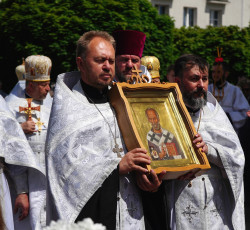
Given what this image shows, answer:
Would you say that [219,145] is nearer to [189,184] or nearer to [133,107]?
[189,184]

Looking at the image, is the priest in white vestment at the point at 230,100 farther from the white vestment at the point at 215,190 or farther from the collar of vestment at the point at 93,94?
the collar of vestment at the point at 93,94

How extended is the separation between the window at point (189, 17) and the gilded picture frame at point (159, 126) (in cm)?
2585

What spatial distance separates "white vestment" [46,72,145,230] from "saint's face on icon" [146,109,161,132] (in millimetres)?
242

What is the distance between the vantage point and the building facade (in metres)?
28.5

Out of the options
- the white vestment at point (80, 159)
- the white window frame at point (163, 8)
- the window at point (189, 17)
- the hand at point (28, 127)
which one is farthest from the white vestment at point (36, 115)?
the window at point (189, 17)

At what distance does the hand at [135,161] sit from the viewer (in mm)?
3438

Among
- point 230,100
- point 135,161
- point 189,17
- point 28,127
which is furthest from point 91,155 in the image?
point 189,17

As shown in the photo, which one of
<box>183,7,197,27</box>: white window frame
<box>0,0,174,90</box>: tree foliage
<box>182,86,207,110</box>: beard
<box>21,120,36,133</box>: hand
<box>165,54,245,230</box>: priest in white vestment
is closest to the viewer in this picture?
<box>165,54,245,230</box>: priest in white vestment

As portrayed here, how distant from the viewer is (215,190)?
442 centimetres

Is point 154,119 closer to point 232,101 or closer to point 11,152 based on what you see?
point 11,152

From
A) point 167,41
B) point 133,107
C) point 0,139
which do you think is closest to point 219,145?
point 133,107

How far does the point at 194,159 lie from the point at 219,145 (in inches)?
25.4

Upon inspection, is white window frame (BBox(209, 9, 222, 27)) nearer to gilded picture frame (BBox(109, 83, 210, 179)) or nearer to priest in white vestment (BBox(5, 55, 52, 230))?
priest in white vestment (BBox(5, 55, 52, 230))

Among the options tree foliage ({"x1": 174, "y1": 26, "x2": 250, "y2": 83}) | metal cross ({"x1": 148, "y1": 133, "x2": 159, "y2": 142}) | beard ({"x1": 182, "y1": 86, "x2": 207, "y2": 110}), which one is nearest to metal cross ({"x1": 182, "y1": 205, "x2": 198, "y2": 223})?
beard ({"x1": 182, "y1": 86, "x2": 207, "y2": 110})
